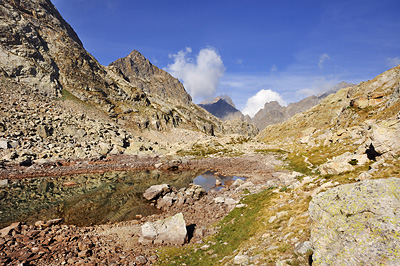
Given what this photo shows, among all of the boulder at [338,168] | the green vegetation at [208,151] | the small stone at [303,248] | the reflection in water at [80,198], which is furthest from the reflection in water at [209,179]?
the small stone at [303,248]

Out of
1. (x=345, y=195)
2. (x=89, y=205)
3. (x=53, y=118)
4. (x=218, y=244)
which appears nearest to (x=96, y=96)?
(x=53, y=118)

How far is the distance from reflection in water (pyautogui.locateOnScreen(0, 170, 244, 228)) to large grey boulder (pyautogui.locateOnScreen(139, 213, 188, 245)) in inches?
377

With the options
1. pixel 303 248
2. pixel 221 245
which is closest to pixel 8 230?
pixel 221 245

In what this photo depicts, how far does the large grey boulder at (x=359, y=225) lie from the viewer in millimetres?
6988

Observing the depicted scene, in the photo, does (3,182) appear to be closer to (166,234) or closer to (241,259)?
(166,234)

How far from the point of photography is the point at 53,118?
83812mm

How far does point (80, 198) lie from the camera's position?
3600 centimetres

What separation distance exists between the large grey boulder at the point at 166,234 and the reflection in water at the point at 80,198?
31.4ft

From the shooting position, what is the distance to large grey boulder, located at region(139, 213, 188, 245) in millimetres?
19797

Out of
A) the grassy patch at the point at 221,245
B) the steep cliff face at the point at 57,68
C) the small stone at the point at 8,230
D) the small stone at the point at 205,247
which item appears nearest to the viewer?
the grassy patch at the point at 221,245

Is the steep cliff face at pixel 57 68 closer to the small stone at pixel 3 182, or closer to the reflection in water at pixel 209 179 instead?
the small stone at pixel 3 182

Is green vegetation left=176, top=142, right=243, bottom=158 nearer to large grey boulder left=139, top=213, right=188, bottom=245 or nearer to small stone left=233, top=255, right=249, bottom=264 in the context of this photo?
large grey boulder left=139, top=213, right=188, bottom=245

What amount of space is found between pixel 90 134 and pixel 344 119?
345 feet

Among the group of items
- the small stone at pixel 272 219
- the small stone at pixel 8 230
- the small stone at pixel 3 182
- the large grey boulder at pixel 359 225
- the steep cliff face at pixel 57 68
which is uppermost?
the steep cliff face at pixel 57 68
